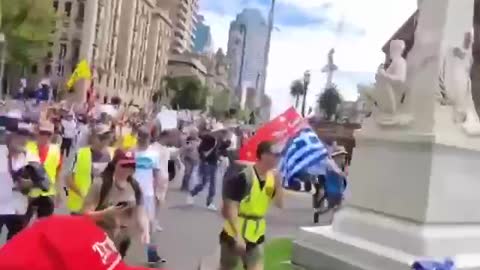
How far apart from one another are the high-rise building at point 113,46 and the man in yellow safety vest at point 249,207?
233 ft

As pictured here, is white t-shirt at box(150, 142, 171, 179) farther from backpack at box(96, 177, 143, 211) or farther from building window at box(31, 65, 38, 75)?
building window at box(31, 65, 38, 75)

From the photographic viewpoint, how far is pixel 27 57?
6316 cm

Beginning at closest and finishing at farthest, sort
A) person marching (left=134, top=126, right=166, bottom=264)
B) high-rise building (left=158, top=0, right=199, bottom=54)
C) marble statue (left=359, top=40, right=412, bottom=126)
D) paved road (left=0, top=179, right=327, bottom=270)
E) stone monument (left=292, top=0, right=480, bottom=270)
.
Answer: stone monument (left=292, top=0, right=480, bottom=270)
marble statue (left=359, top=40, right=412, bottom=126)
person marching (left=134, top=126, right=166, bottom=264)
paved road (left=0, top=179, right=327, bottom=270)
high-rise building (left=158, top=0, right=199, bottom=54)

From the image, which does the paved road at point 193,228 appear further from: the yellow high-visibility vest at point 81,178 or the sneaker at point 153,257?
Answer: the yellow high-visibility vest at point 81,178

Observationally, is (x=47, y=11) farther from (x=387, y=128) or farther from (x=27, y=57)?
(x=387, y=128)

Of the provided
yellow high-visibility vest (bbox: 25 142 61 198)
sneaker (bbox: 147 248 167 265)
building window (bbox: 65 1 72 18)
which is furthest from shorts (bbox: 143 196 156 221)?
building window (bbox: 65 1 72 18)

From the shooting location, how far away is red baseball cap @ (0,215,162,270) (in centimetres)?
176

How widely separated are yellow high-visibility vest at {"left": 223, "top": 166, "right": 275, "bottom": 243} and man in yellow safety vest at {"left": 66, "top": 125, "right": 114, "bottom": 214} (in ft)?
5.63

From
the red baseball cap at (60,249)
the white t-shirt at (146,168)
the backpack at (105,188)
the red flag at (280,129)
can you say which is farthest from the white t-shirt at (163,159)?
the red baseball cap at (60,249)

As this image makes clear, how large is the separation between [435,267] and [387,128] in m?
4.21

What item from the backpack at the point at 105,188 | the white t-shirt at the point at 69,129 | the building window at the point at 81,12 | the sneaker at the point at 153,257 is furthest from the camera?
the building window at the point at 81,12

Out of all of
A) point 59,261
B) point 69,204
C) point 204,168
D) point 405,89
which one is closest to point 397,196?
point 405,89

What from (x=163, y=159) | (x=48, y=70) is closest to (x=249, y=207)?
(x=163, y=159)

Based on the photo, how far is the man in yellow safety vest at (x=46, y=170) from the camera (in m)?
8.30
